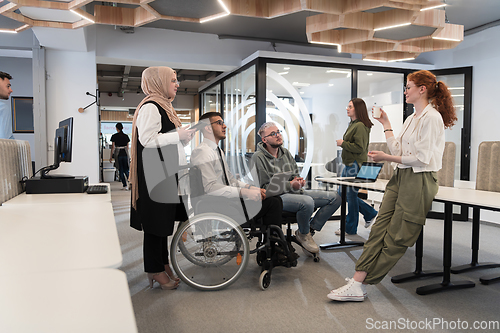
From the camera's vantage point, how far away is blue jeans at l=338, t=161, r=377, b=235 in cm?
398

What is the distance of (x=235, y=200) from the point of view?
2.59 m

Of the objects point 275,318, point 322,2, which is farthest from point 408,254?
point 322,2

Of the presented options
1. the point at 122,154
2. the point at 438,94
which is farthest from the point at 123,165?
the point at 438,94

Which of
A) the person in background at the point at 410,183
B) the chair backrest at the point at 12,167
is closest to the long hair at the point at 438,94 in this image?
the person in background at the point at 410,183

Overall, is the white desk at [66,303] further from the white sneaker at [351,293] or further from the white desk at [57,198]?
the white sneaker at [351,293]

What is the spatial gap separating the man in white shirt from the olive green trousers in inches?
27.8

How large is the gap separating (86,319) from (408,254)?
136 inches

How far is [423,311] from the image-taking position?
2.24m

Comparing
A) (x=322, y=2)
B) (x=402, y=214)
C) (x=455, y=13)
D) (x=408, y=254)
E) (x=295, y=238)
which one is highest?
(x=455, y=13)

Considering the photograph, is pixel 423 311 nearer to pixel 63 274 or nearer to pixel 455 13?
pixel 63 274

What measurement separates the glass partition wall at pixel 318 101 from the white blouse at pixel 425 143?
11.8 ft

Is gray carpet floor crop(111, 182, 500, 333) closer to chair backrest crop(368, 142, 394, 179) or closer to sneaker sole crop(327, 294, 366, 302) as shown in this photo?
sneaker sole crop(327, 294, 366, 302)

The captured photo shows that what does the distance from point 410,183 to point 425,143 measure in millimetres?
265

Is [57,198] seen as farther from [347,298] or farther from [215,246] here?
[347,298]
